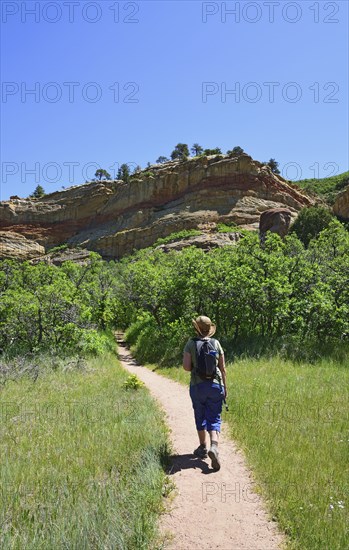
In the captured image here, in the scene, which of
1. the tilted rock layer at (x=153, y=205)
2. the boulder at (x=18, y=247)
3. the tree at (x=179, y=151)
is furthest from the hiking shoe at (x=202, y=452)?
the tree at (x=179, y=151)

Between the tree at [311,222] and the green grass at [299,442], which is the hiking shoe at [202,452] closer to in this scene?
the green grass at [299,442]

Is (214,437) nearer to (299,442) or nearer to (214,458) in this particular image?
(214,458)

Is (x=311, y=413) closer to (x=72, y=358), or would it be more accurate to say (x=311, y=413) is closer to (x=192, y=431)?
(x=192, y=431)

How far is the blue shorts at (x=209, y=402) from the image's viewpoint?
568 centimetres

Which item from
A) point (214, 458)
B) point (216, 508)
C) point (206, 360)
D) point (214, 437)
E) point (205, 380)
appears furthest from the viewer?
point (205, 380)

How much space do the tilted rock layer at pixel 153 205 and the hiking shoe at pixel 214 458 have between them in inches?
1848

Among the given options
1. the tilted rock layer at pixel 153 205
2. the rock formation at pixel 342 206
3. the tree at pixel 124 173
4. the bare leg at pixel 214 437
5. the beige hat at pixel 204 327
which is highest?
the tree at pixel 124 173

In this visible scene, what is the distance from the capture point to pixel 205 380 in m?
5.69

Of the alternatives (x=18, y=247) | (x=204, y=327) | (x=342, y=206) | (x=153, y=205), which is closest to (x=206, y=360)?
(x=204, y=327)

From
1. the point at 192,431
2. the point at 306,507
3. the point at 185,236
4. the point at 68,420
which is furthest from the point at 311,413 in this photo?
the point at 185,236

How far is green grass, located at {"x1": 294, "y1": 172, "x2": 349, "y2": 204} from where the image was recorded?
7022 cm

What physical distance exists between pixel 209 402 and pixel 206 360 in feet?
2.33

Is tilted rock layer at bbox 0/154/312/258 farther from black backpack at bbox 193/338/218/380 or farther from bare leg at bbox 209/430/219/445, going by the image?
Answer: bare leg at bbox 209/430/219/445

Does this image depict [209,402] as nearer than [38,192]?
Yes
